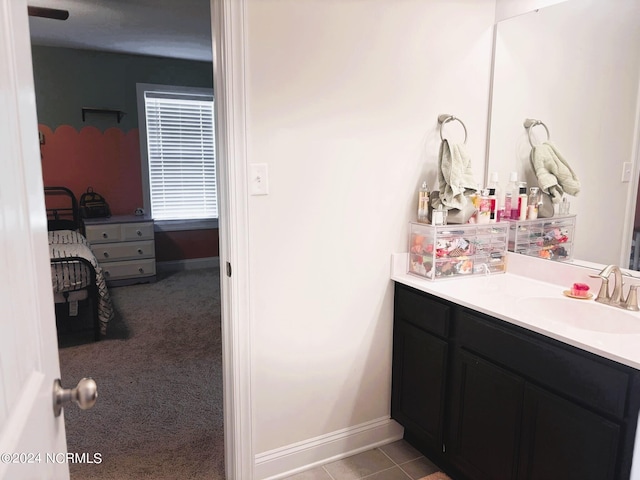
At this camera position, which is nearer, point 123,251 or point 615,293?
point 615,293

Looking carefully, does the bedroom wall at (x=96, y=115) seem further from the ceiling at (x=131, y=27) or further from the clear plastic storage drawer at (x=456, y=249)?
the clear plastic storage drawer at (x=456, y=249)

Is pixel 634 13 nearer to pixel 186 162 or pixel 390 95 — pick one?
pixel 390 95

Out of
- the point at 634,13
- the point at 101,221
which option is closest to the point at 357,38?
the point at 634,13

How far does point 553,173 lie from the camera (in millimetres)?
2053

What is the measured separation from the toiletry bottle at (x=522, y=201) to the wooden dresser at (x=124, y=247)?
3.89 metres

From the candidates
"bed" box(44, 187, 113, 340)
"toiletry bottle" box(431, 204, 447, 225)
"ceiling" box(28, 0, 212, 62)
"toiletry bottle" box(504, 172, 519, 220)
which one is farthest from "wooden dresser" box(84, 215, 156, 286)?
"toiletry bottle" box(504, 172, 519, 220)

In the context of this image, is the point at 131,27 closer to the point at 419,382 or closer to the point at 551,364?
the point at 419,382

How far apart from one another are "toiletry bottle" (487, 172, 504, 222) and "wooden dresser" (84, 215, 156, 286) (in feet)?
12.4

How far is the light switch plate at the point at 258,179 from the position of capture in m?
1.75

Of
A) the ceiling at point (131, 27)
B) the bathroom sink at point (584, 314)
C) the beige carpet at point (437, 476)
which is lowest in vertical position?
the beige carpet at point (437, 476)

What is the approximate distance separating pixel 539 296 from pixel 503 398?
46 cm

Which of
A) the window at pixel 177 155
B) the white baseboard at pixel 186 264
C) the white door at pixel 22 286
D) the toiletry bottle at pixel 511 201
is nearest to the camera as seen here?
the white door at pixel 22 286

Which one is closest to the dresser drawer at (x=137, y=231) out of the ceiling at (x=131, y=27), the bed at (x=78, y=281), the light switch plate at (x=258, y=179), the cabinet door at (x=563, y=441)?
the bed at (x=78, y=281)

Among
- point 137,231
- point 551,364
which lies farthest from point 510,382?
point 137,231
